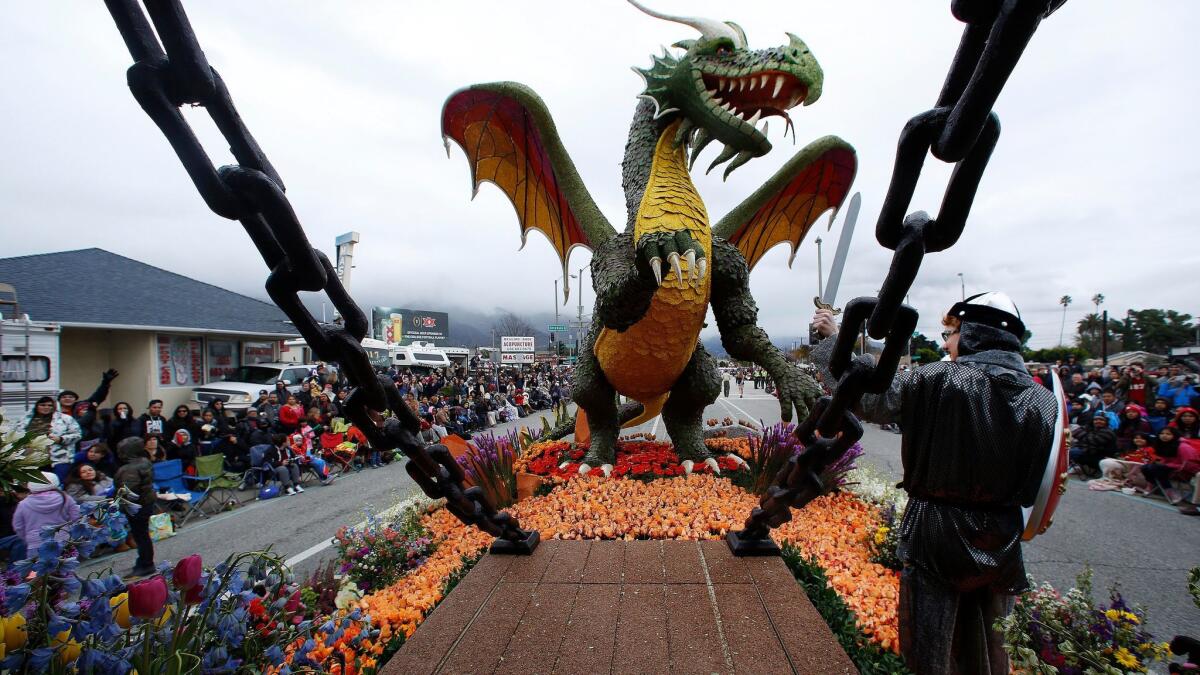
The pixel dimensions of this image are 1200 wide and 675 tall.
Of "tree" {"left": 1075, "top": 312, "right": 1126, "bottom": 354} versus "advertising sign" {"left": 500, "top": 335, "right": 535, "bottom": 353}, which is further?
"tree" {"left": 1075, "top": 312, "right": 1126, "bottom": 354}

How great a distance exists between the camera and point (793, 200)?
4.99 metres

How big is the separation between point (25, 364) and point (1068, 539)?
40.7 feet

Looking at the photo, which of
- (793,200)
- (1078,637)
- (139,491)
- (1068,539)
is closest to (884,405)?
(1078,637)

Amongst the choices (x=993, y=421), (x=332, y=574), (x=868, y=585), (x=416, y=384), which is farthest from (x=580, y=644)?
(x=416, y=384)

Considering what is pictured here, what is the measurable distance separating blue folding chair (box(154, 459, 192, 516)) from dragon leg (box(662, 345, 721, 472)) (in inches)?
215

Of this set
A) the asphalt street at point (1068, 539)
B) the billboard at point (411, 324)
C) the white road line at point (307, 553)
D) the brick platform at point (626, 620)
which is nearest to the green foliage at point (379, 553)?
the asphalt street at point (1068, 539)

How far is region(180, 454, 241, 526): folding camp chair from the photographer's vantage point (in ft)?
19.0

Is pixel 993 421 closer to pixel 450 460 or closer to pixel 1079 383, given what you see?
pixel 450 460

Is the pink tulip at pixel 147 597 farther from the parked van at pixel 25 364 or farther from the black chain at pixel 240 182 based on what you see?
the parked van at pixel 25 364

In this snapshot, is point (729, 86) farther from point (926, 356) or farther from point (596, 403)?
point (926, 356)

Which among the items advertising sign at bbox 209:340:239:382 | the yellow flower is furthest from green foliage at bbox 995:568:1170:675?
advertising sign at bbox 209:340:239:382

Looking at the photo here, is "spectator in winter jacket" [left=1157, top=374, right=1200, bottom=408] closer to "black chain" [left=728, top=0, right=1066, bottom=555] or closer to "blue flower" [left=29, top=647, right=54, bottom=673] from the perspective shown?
"black chain" [left=728, top=0, right=1066, bottom=555]

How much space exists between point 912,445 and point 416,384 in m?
14.5

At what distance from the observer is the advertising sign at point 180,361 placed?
11.7 metres
